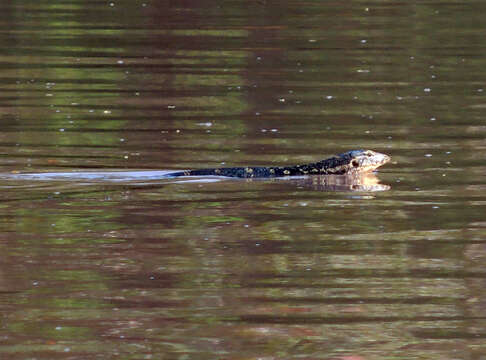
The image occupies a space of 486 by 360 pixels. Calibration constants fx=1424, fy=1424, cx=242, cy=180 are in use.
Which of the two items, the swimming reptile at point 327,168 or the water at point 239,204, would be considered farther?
the swimming reptile at point 327,168

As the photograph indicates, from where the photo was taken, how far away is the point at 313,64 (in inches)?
719

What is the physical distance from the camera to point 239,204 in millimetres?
10344

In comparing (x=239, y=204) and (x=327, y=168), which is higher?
(x=327, y=168)

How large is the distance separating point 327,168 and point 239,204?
4.56 ft

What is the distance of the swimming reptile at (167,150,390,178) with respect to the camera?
1130 centimetres

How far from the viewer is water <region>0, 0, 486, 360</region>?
7258 mm

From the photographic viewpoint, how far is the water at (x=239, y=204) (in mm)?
7258

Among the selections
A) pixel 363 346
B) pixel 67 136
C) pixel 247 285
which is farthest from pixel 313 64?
pixel 363 346

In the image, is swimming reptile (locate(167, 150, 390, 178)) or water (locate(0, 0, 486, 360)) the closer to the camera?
water (locate(0, 0, 486, 360))

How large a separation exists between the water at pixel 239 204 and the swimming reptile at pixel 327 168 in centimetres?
14

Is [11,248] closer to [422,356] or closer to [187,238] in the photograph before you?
[187,238]

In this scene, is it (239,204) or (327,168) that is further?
(327,168)

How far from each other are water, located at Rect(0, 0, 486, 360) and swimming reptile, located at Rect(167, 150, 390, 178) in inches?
5.4

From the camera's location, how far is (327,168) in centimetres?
1151
